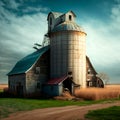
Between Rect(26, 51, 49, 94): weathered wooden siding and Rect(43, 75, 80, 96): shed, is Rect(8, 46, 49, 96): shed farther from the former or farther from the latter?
Rect(43, 75, 80, 96): shed

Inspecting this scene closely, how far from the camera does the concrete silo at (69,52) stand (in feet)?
143

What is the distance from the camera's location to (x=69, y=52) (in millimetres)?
43500

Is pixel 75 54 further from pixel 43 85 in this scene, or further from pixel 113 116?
pixel 113 116

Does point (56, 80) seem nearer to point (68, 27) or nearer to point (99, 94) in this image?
point (99, 94)

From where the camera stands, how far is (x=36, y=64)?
44531mm

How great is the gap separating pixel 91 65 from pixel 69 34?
7.79 meters

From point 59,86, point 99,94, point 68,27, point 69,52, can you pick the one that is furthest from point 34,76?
point 99,94

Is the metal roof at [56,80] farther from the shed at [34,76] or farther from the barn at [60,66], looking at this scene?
the shed at [34,76]

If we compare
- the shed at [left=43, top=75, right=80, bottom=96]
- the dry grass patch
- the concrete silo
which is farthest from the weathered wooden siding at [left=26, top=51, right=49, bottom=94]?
the dry grass patch

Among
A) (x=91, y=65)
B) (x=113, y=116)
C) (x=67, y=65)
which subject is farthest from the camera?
(x=91, y=65)

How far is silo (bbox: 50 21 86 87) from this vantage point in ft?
143

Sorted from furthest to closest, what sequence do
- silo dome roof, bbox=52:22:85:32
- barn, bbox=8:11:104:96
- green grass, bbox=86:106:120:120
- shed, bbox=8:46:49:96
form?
silo dome roof, bbox=52:22:85:32 < shed, bbox=8:46:49:96 < barn, bbox=8:11:104:96 < green grass, bbox=86:106:120:120

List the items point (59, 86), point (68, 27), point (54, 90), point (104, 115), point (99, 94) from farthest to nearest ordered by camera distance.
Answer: point (68, 27) < point (54, 90) < point (59, 86) < point (99, 94) < point (104, 115)

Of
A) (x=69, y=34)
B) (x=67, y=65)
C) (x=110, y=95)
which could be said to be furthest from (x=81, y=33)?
(x=110, y=95)
